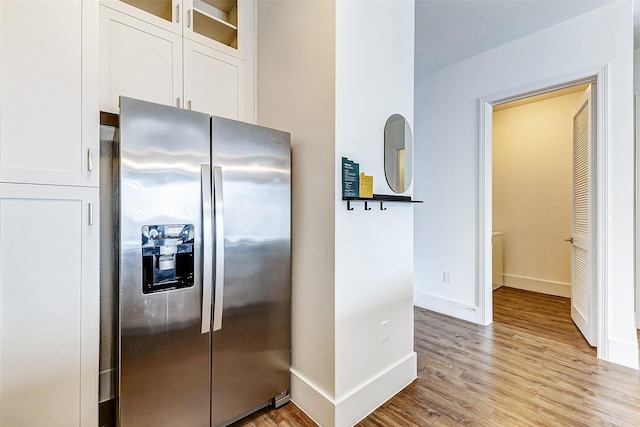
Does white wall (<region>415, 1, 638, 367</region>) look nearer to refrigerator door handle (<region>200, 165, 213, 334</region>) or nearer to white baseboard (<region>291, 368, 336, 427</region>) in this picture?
white baseboard (<region>291, 368, 336, 427</region>)

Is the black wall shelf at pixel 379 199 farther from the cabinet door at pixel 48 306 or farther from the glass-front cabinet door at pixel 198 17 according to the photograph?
the glass-front cabinet door at pixel 198 17

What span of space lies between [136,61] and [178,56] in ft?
0.82

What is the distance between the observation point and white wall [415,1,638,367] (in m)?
2.33

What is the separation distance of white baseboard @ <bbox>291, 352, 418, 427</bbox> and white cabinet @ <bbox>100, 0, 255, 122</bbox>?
1900 mm

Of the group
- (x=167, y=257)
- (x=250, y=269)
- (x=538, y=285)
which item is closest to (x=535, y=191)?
(x=538, y=285)

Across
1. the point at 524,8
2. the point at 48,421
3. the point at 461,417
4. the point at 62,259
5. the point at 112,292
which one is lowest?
the point at 461,417

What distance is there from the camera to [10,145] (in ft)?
3.86

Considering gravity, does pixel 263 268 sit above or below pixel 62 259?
below

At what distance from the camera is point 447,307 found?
11.3ft

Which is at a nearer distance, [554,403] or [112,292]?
[112,292]

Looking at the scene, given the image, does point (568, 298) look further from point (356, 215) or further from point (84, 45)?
point (84, 45)

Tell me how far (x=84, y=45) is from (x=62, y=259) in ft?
3.19

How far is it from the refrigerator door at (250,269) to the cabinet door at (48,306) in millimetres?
551

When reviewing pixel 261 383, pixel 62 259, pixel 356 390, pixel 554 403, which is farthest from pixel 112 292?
pixel 554 403
